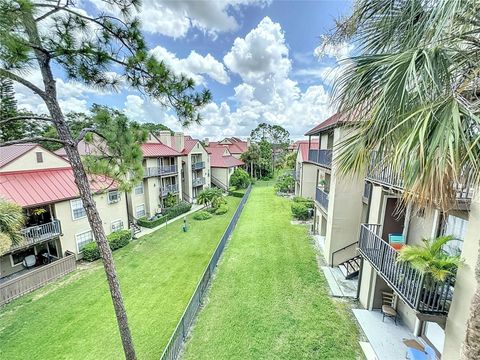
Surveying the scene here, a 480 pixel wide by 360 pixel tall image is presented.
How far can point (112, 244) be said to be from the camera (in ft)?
54.5

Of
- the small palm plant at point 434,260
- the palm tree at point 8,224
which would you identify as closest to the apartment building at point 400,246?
the small palm plant at point 434,260

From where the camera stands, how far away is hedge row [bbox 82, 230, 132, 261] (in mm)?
15164

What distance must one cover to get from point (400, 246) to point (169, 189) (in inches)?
890

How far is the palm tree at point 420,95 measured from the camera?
2.63 metres

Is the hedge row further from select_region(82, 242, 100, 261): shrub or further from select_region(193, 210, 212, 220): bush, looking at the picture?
select_region(193, 210, 212, 220): bush

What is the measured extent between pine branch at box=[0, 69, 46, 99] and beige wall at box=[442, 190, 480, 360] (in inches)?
351

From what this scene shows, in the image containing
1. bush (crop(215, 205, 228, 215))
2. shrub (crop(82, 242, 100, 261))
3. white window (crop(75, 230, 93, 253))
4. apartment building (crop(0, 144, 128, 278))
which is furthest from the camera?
bush (crop(215, 205, 228, 215))

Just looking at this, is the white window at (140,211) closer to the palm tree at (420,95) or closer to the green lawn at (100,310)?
the green lawn at (100,310)

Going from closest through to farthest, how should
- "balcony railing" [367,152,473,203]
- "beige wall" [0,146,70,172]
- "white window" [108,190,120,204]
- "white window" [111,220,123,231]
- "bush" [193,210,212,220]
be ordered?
"balcony railing" [367,152,473,203]
"beige wall" [0,146,70,172]
"white window" [108,190,120,204]
"white window" [111,220,123,231]
"bush" [193,210,212,220]

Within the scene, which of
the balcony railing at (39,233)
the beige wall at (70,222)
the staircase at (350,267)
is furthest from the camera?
the beige wall at (70,222)

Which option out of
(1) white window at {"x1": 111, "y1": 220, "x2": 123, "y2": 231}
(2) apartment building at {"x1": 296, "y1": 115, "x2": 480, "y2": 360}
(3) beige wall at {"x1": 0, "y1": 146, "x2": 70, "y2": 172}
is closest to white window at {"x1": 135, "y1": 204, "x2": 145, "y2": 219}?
(1) white window at {"x1": 111, "y1": 220, "x2": 123, "y2": 231}

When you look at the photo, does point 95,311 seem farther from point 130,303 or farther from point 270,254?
point 270,254

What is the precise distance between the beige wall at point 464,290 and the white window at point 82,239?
1856 cm

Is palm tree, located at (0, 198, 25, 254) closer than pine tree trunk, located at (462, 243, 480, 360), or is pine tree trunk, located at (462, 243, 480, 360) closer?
pine tree trunk, located at (462, 243, 480, 360)
